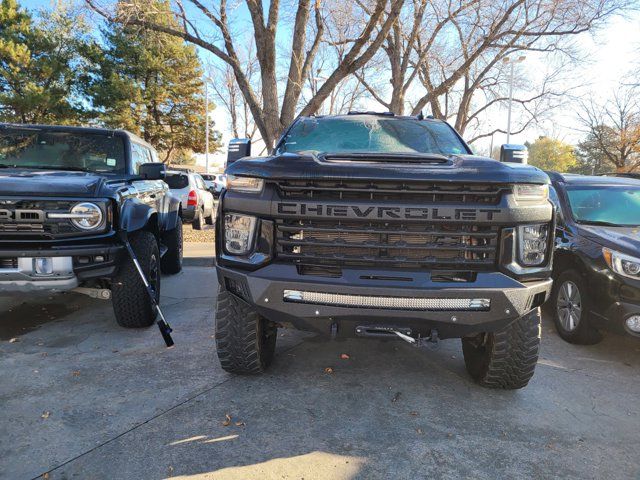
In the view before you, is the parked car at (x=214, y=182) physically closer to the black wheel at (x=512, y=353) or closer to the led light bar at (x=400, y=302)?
the black wheel at (x=512, y=353)

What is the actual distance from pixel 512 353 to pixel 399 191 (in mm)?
1340

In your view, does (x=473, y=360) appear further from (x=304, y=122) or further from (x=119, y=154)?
(x=119, y=154)

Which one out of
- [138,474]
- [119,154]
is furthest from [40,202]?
[138,474]

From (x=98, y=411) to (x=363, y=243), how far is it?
1.93 metres

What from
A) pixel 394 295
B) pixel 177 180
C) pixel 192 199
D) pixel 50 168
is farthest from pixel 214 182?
pixel 394 295

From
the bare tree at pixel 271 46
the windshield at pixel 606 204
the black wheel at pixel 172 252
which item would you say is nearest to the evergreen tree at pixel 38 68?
the bare tree at pixel 271 46

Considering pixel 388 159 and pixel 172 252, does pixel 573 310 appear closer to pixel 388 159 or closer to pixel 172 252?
pixel 388 159

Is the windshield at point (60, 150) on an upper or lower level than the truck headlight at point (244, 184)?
upper

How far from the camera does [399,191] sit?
8.20 ft

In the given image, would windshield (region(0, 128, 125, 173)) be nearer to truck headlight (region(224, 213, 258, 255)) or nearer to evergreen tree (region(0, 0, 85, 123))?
truck headlight (region(224, 213, 258, 255))

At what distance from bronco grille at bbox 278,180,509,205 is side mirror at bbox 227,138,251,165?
70.1 inches

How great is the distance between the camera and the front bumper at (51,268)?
10.9 feet

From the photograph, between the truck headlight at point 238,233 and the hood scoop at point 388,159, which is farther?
the hood scoop at point 388,159

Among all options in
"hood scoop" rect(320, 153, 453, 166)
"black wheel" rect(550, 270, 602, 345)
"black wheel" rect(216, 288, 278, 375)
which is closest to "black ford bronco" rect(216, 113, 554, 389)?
"hood scoop" rect(320, 153, 453, 166)
